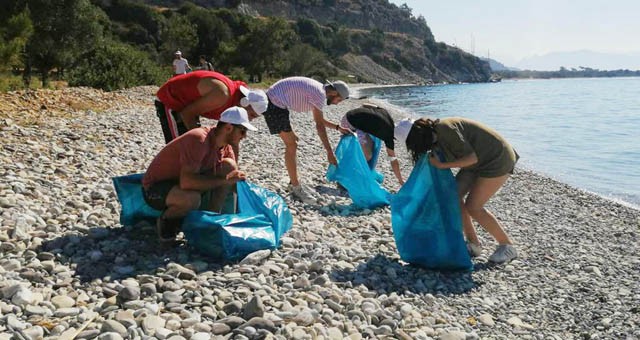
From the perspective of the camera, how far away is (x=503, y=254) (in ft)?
17.0

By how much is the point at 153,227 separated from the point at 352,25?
431 feet

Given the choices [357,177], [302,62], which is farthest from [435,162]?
[302,62]

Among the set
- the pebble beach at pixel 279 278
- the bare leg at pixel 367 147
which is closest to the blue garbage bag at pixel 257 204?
the pebble beach at pixel 279 278

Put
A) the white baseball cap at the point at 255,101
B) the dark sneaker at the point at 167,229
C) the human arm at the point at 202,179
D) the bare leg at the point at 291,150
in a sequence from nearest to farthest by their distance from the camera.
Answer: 1. the human arm at the point at 202,179
2. the dark sneaker at the point at 167,229
3. the white baseball cap at the point at 255,101
4. the bare leg at the point at 291,150

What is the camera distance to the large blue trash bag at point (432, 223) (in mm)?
4730

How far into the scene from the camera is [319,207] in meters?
6.56

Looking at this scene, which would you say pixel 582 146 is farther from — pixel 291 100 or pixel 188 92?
pixel 188 92

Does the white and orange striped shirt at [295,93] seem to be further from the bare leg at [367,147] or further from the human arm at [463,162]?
the human arm at [463,162]

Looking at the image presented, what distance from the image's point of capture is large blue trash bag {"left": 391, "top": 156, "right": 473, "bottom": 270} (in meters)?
4.73

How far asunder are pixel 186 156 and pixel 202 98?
96 centimetres

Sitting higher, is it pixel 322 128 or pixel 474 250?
pixel 322 128

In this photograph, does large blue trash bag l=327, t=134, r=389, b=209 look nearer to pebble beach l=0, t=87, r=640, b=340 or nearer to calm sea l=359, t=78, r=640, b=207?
pebble beach l=0, t=87, r=640, b=340

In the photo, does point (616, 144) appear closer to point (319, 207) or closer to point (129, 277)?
point (319, 207)

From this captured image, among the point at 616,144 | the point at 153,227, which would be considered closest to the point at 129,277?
the point at 153,227
